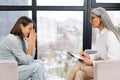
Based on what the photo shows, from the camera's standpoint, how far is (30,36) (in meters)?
3.18

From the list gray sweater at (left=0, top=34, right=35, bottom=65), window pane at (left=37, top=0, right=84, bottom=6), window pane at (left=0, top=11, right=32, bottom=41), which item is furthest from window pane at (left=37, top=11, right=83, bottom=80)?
gray sweater at (left=0, top=34, right=35, bottom=65)

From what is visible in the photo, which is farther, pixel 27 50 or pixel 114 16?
pixel 114 16

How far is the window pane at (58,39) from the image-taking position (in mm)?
4055

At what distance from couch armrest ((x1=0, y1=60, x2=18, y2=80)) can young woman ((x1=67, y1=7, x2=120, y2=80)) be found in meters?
0.83

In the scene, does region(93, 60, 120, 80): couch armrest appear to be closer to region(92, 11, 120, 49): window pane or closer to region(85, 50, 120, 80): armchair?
region(85, 50, 120, 80): armchair

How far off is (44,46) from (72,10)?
76 cm

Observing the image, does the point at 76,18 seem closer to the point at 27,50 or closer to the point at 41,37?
the point at 41,37

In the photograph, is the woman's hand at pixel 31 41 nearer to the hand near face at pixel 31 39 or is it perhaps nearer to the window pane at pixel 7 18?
the hand near face at pixel 31 39

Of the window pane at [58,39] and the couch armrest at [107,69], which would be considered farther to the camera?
the window pane at [58,39]

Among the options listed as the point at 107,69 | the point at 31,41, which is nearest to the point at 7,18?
the point at 31,41

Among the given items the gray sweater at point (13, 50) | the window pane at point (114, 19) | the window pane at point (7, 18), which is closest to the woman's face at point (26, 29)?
the gray sweater at point (13, 50)

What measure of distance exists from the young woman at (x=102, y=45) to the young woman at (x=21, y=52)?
45 centimetres

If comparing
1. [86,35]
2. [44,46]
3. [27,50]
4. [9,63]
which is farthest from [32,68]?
[86,35]

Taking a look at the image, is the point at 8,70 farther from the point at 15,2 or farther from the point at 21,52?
the point at 15,2
